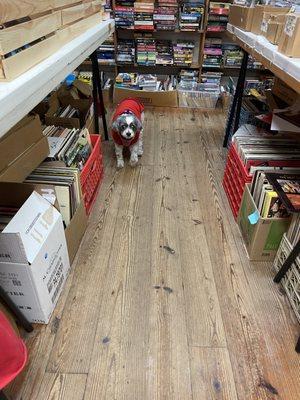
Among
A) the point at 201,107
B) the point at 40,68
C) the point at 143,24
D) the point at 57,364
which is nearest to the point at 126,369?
the point at 57,364

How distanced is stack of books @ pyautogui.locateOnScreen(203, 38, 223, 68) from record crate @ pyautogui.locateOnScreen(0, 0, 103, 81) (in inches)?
92.5

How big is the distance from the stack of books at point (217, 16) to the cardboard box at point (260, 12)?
155 cm

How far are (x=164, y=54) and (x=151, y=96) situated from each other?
54 cm

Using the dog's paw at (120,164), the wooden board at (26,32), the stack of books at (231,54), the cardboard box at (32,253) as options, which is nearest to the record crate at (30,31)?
the wooden board at (26,32)

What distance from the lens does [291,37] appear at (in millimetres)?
1165

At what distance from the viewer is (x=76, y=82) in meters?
2.52

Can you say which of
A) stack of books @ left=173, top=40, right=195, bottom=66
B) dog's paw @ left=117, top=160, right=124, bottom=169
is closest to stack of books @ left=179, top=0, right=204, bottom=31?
stack of books @ left=173, top=40, right=195, bottom=66

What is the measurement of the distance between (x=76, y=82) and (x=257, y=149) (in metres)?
1.61

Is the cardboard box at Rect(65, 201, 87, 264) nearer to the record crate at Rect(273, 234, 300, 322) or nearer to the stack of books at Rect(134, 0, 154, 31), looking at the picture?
the record crate at Rect(273, 234, 300, 322)

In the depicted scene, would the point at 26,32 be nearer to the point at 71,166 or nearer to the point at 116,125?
the point at 71,166

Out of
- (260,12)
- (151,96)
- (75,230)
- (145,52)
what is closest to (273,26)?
(260,12)

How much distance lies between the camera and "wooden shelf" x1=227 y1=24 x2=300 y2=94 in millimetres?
1076

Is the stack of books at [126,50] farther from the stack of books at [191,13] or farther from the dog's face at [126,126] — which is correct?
the dog's face at [126,126]

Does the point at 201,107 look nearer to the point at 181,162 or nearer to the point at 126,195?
the point at 181,162
